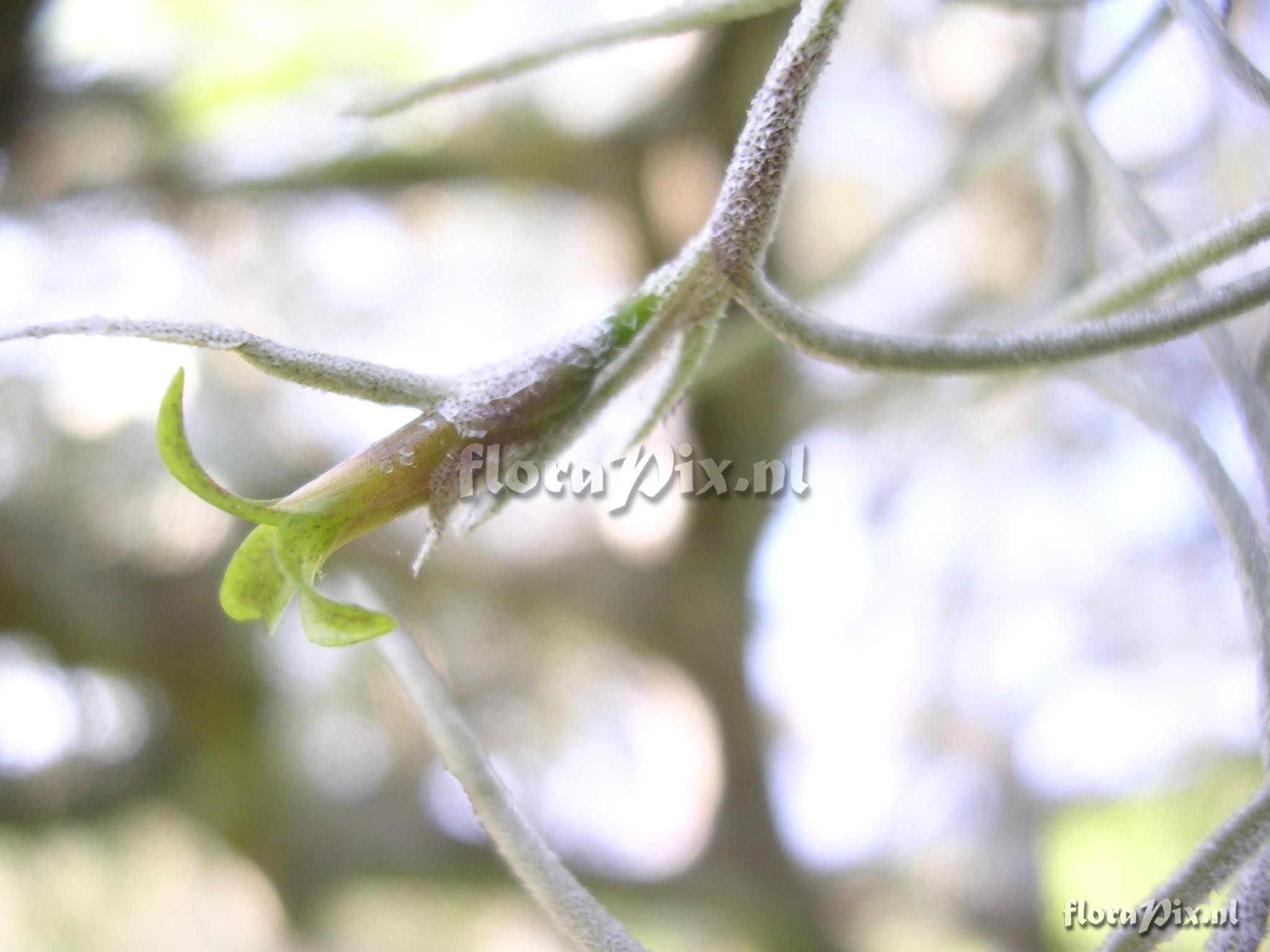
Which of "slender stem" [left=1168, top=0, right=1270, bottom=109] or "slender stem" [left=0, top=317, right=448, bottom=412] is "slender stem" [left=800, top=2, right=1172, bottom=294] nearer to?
"slender stem" [left=1168, top=0, right=1270, bottom=109]

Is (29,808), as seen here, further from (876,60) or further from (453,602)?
(876,60)

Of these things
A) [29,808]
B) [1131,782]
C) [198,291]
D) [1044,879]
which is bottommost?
[1044,879]

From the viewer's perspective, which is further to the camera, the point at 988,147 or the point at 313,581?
the point at 988,147

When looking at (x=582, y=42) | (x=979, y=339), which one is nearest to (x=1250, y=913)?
(x=979, y=339)

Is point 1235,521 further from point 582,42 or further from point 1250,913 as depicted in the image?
point 582,42

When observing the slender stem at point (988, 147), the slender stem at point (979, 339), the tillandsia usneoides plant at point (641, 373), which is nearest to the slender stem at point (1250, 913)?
the tillandsia usneoides plant at point (641, 373)

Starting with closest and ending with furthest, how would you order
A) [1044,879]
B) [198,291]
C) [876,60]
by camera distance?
[198,291], [876,60], [1044,879]

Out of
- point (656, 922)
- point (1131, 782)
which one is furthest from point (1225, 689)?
point (656, 922)

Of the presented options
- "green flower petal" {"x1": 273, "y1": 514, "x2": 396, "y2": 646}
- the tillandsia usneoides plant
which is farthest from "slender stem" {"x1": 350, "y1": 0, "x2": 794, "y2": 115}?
"green flower petal" {"x1": 273, "y1": 514, "x2": 396, "y2": 646}
